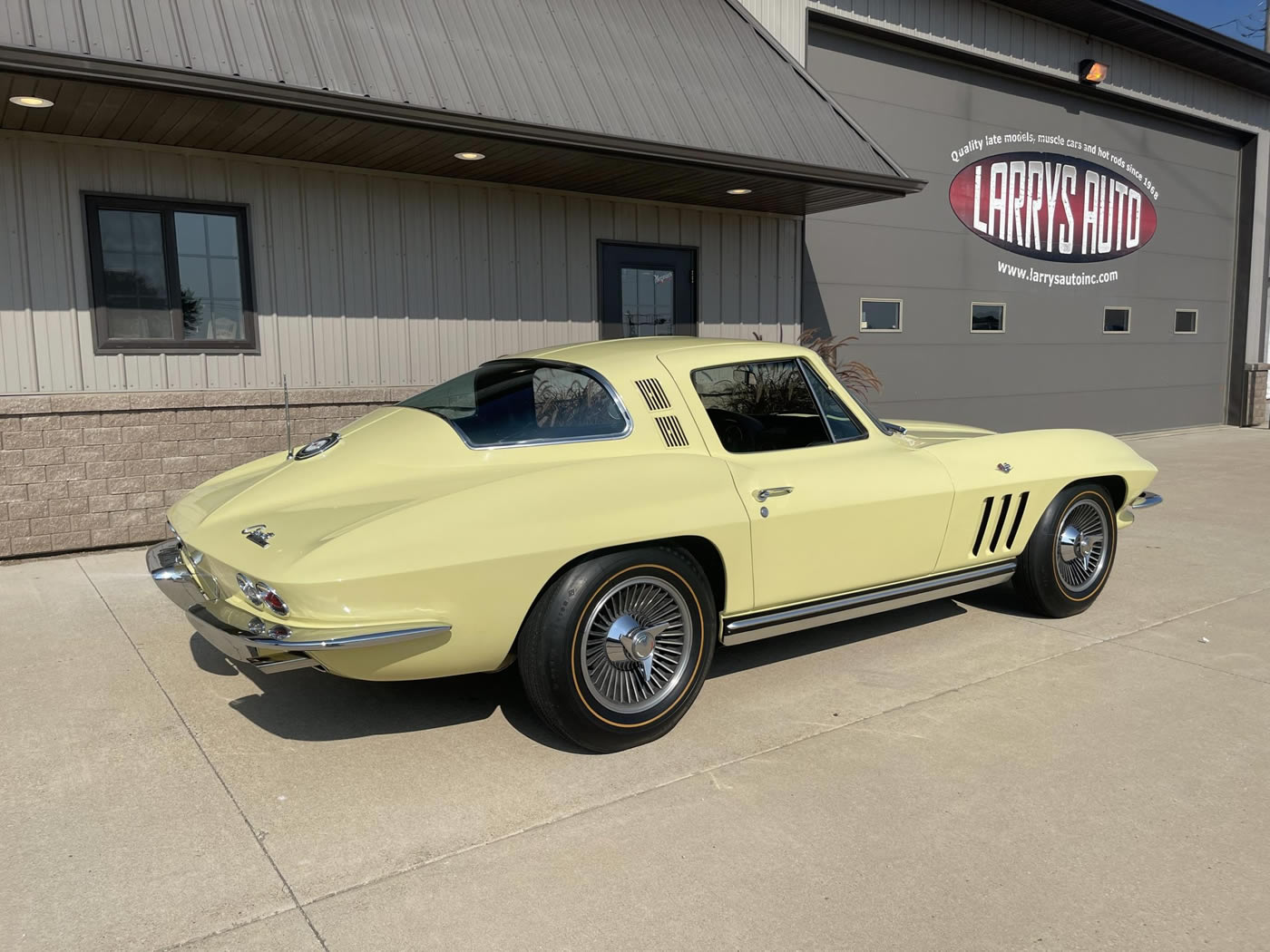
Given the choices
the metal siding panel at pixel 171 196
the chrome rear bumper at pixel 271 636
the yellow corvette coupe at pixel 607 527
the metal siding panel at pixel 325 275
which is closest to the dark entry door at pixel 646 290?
the metal siding panel at pixel 325 275

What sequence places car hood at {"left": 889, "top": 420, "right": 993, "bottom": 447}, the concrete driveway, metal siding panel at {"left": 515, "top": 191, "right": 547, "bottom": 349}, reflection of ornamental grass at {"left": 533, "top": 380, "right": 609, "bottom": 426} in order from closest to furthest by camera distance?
the concrete driveway → reflection of ornamental grass at {"left": 533, "top": 380, "right": 609, "bottom": 426} → car hood at {"left": 889, "top": 420, "right": 993, "bottom": 447} → metal siding panel at {"left": 515, "top": 191, "right": 547, "bottom": 349}

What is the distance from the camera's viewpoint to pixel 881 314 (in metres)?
12.1

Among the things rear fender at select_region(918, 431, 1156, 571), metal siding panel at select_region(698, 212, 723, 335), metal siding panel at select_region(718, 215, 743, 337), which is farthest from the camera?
metal siding panel at select_region(718, 215, 743, 337)

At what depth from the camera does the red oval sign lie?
13086 mm

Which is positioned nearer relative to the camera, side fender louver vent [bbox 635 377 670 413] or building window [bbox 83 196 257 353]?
side fender louver vent [bbox 635 377 670 413]

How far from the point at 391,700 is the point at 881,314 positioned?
9.50m

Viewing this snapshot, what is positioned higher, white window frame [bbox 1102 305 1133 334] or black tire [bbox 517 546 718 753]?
white window frame [bbox 1102 305 1133 334]

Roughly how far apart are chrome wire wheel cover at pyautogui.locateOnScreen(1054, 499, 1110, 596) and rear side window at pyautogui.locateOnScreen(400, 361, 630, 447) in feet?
8.87

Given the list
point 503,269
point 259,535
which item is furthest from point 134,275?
point 259,535

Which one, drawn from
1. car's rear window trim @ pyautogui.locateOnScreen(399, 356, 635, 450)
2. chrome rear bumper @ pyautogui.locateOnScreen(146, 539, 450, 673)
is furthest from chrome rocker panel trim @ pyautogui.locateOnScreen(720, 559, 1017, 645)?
chrome rear bumper @ pyautogui.locateOnScreen(146, 539, 450, 673)

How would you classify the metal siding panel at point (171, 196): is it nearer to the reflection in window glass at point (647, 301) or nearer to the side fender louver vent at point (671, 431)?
the reflection in window glass at point (647, 301)

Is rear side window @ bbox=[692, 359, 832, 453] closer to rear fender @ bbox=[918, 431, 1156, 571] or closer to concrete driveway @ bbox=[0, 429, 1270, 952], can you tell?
rear fender @ bbox=[918, 431, 1156, 571]

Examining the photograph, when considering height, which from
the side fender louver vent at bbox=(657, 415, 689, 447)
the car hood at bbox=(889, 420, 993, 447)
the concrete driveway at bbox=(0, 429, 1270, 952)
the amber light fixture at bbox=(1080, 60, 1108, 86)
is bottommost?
the concrete driveway at bbox=(0, 429, 1270, 952)

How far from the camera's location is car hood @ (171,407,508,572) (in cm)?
335
